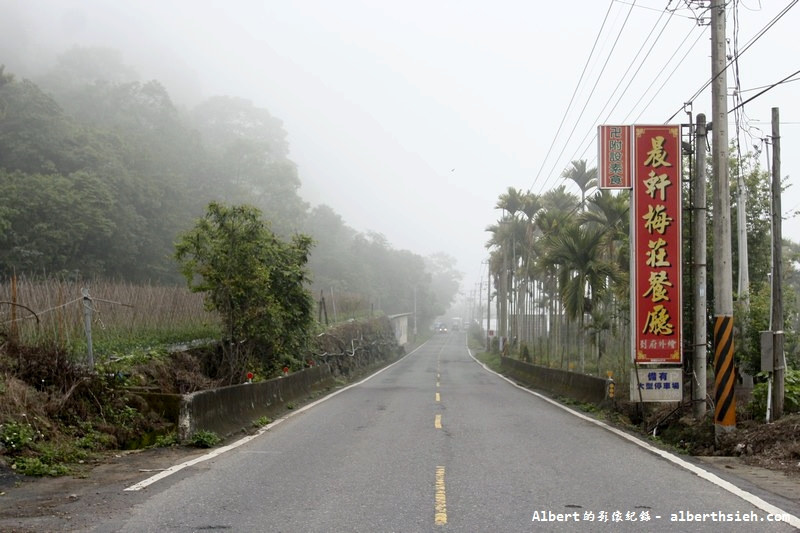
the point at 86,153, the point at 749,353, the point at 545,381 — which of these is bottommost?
the point at 545,381

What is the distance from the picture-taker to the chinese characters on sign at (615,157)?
14234 mm

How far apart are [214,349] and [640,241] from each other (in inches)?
483

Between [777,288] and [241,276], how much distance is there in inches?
495

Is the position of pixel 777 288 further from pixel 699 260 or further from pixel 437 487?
pixel 437 487

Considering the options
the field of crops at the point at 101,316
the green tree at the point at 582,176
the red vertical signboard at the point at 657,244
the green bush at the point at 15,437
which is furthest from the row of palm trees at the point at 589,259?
the green bush at the point at 15,437

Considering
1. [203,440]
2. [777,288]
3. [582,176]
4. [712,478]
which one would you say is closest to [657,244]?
[777,288]

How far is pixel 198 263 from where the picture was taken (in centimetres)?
2039

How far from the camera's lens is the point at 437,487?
321 inches

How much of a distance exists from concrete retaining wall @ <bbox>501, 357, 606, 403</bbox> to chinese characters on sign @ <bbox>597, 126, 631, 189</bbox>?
6.39 m

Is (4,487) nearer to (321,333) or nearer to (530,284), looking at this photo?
(321,333)

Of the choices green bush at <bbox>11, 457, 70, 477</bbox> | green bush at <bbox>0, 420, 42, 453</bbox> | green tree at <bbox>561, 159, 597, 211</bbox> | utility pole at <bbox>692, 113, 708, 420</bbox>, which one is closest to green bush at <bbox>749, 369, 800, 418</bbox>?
utility pole at <bbox>692, 113, 708, 420</bbox>

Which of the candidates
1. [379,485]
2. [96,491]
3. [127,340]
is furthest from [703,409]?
[127,340]

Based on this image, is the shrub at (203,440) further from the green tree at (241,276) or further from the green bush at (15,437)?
the green tree at (241,276)

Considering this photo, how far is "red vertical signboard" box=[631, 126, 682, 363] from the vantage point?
14094 millimetres
